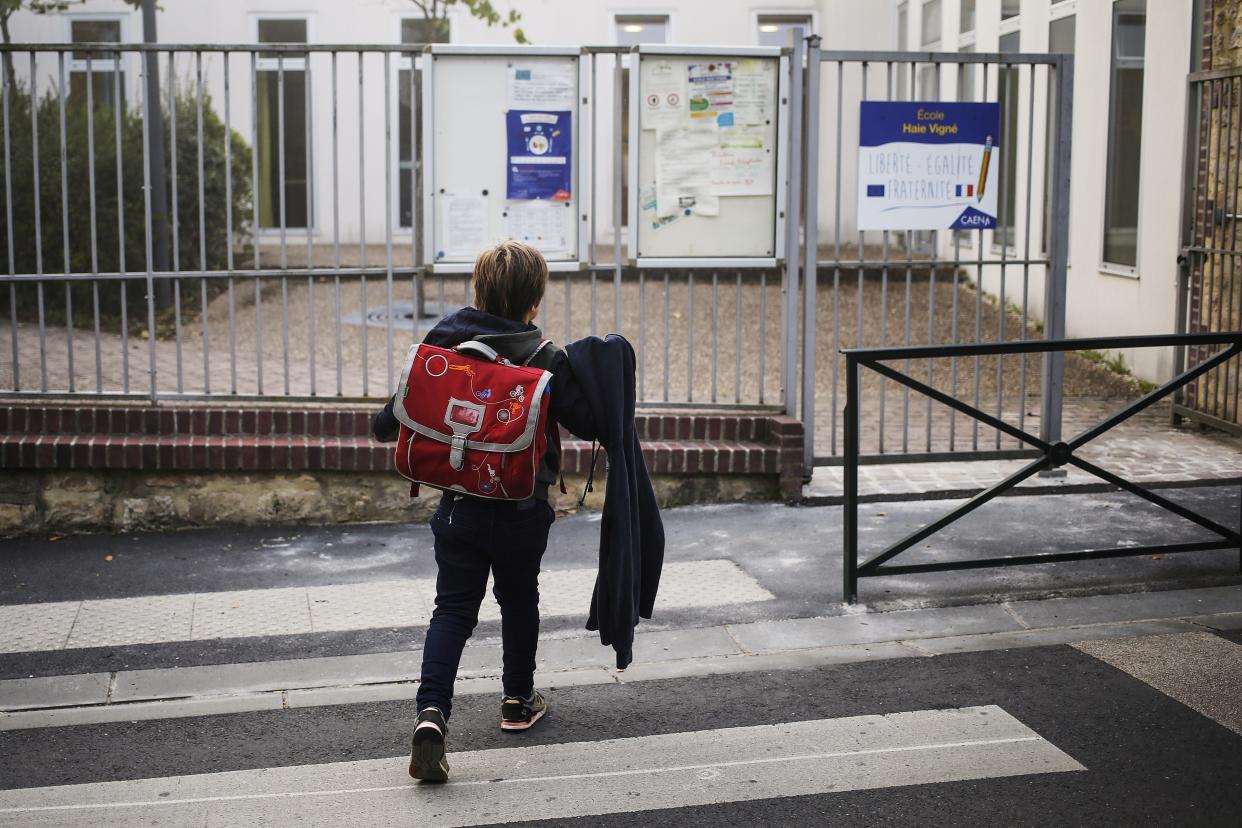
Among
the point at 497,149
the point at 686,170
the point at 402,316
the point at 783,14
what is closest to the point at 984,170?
the point at 686,170

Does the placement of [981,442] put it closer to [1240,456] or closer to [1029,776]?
[1240,456]

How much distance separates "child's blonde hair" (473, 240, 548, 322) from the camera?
4.31m

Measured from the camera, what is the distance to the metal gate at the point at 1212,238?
9156 mm

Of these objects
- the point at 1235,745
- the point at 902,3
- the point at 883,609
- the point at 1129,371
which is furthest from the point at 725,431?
the point at 902,3

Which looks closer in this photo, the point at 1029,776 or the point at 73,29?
the point at 1029,776

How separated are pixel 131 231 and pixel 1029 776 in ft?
35.5

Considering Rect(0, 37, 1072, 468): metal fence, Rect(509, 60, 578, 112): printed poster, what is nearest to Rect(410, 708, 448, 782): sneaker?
Rect(0, 37, 1072, 468): metal fence

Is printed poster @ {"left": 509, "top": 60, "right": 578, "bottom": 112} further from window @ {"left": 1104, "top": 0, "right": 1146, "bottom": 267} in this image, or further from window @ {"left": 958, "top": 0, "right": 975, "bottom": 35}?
window @ {"left": 958, "top": 0, "right": 975, "bottom": 35}

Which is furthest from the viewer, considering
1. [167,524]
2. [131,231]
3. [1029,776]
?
[131,231]

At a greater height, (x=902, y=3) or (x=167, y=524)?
(x=902, y=3)

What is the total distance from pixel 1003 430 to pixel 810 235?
172 cm

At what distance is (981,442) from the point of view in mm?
9031

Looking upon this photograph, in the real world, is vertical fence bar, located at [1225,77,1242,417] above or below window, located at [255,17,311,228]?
below

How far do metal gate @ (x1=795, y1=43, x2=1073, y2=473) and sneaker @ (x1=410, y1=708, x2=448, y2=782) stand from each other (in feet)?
8.06
